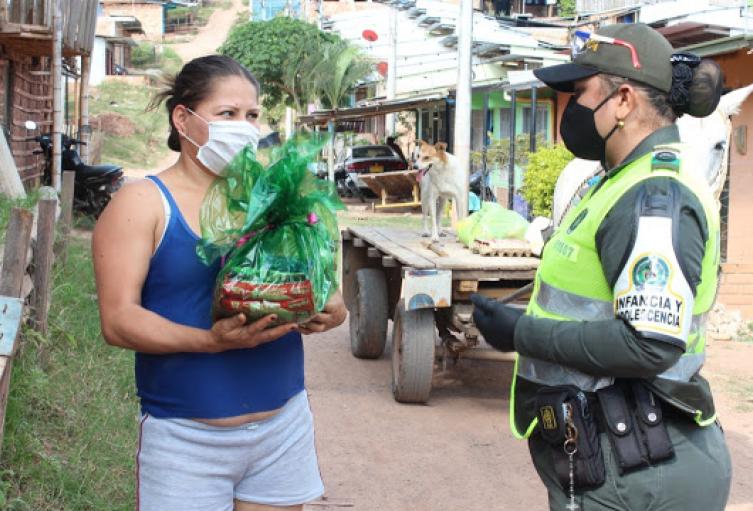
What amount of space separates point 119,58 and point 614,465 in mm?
60307

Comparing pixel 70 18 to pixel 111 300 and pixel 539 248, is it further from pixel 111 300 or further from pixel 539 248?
pixel 111 300

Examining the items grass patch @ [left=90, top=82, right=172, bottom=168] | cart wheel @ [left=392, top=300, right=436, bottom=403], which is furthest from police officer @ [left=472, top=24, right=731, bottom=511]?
grass patch @ [left=90, top=82, right=172, bottom=168]

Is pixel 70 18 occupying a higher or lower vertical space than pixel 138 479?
higher

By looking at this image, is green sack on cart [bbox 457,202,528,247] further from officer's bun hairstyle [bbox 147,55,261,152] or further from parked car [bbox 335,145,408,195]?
parked car [bbox 335,145,408,195]

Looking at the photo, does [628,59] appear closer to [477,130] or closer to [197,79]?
[197,79]

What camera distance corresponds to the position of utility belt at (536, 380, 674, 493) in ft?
7.78

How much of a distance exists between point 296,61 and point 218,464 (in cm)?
3929

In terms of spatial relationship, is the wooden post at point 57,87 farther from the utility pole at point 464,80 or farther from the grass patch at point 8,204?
the utility pole at point 464,80

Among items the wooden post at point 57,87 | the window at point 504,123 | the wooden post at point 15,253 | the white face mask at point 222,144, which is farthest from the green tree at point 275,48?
the white face mask at point 222,144

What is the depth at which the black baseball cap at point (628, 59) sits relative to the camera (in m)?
2.45

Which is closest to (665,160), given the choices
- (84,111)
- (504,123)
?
(84,111)

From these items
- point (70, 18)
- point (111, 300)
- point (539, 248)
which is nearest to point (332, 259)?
point (111, 300)

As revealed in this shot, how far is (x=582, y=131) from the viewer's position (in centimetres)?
259

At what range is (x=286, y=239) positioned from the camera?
2.52 m
